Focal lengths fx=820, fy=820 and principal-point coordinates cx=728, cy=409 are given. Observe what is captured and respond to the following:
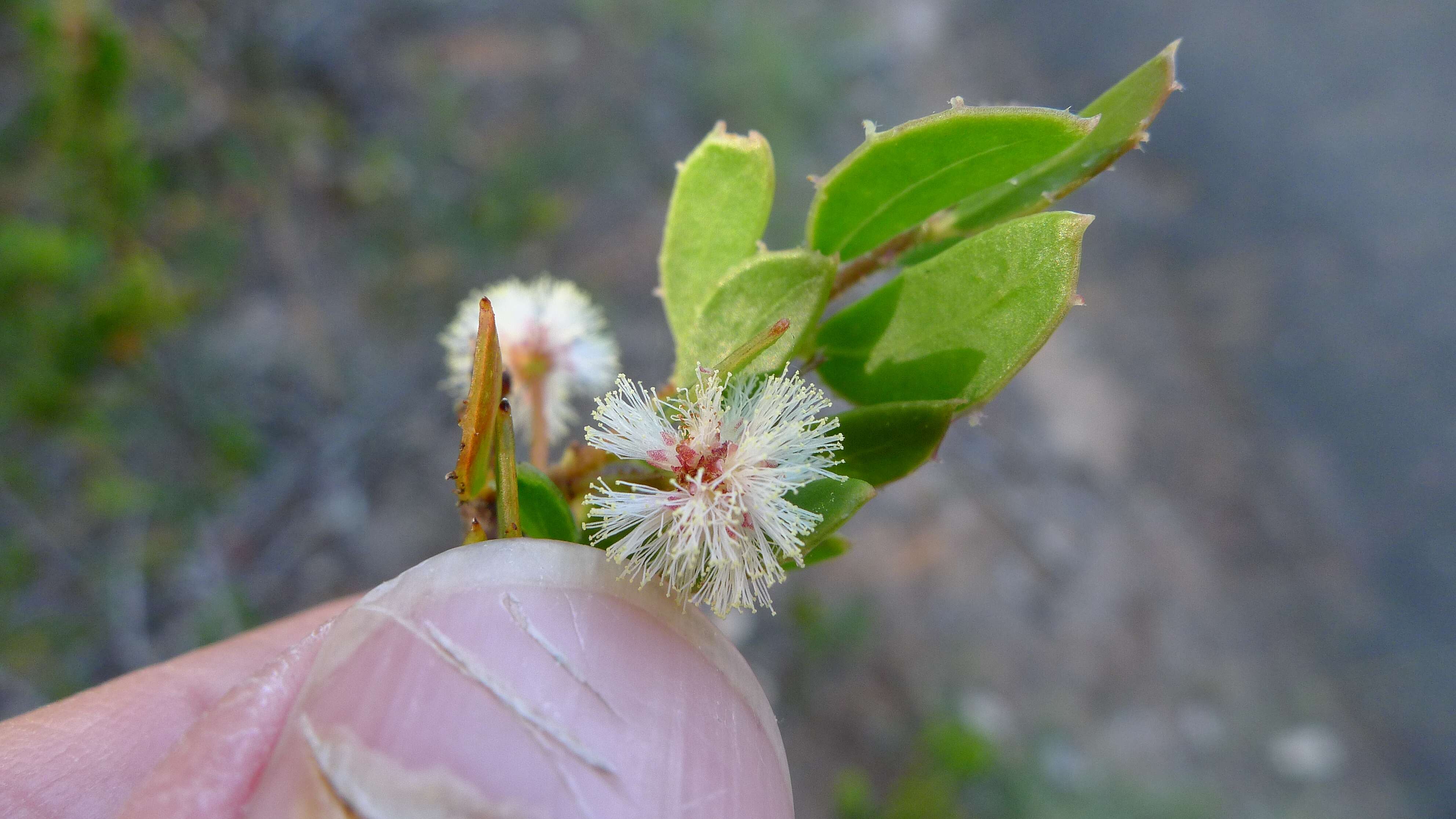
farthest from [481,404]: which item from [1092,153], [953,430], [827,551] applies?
[953,430]

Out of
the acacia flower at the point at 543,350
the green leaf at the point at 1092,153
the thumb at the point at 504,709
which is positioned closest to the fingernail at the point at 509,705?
the thumb at the point at 504,709

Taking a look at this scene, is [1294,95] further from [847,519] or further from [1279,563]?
[847,519]

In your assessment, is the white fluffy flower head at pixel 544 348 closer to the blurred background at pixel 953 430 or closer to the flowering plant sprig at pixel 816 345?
the flowering plant sprig at pixel 816 345

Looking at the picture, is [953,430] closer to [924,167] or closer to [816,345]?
[816,345]

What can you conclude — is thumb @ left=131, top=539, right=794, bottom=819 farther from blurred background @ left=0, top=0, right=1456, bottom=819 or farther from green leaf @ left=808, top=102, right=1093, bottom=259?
blurred background @ left=0, top=0, right=1456, bottom=819

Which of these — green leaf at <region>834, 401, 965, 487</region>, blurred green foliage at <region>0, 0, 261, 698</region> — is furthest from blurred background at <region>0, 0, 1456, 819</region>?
green leaf at <region>834, 401, 965, 487</region>

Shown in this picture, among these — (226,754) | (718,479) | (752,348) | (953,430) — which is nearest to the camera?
(752,348)
